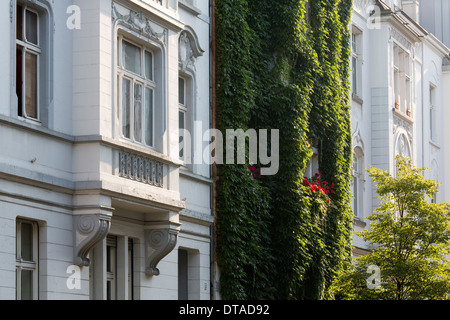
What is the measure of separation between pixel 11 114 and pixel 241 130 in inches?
344

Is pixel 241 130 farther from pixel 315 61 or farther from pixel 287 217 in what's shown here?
pixel 315 61

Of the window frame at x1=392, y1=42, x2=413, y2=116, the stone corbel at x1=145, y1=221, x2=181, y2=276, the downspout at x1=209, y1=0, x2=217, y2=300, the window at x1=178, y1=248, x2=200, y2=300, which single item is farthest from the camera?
the window frame at x1=392, y1=42, x2=413, y2=116

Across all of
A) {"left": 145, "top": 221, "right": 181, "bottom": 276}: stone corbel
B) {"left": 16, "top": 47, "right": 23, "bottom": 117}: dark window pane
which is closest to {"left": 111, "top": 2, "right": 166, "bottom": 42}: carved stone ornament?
{"left": 16, "top": 47, "right": 23, "bottom": 117}: dark window pane

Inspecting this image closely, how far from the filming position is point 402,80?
41531mm

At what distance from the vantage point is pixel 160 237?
23.2m

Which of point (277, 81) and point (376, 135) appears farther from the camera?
point (376, 135)

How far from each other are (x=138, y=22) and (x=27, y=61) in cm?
313

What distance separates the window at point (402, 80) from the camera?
40781 mm

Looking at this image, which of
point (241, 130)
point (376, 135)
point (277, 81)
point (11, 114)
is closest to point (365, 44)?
point (376, 135)

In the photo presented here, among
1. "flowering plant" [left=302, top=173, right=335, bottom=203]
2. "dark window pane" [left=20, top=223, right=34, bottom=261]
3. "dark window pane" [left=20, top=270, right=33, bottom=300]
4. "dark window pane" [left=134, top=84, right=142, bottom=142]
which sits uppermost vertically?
"dark window pane" [left=134, top=84, right=142, bottom=142]

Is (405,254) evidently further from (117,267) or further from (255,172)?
(117,267)

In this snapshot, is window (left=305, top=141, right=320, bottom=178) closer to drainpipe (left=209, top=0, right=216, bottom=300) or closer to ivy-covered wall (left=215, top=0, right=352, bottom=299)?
ivy-covered wall (left=215, top=0, right=352, bottom=299)

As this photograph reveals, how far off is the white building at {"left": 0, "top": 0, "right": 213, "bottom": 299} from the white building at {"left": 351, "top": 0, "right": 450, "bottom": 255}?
13.2m

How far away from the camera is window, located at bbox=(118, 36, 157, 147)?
22.2m
